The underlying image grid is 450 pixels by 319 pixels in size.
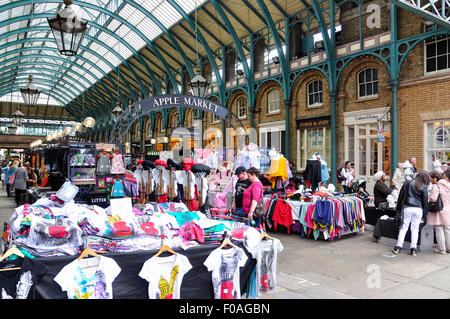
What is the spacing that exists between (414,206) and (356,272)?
79.9 inches

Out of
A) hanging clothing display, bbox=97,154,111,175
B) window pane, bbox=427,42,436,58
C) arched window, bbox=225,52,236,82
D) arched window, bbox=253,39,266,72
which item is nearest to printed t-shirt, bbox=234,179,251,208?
hanging clothing display, bbox=97,154,111,175

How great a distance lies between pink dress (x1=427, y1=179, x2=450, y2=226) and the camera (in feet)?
23.3

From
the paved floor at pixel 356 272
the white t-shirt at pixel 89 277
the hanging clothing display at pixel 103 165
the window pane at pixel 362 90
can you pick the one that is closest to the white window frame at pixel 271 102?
the window pane at pixel 362 90

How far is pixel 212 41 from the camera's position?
21.9 meters

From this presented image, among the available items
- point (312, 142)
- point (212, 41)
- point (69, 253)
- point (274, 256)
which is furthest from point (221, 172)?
point (212, 41)

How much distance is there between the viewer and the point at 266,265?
14.1 ft

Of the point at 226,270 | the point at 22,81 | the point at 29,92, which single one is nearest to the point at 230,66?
the point at 29,92

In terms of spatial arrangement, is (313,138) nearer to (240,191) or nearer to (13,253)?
(240,191)

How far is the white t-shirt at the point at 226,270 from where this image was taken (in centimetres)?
393

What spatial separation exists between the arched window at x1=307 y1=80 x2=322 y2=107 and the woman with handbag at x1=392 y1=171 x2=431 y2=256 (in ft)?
31.3

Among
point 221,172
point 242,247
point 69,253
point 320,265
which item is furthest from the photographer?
point 221,172

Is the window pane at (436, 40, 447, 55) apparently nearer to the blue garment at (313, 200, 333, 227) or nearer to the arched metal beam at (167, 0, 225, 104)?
the blue garment at (313, 200, 333, 227)
